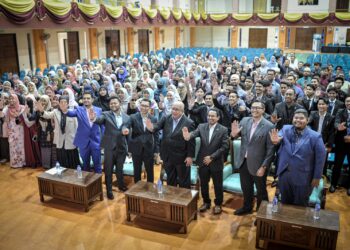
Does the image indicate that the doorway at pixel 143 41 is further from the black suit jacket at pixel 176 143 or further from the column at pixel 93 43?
the black suit jacket at pixel 176 143

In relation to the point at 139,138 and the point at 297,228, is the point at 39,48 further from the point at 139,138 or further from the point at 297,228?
the point at 297,228

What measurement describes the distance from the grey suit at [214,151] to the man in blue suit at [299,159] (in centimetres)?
69

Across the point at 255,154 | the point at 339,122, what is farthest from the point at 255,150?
the point at 339,122

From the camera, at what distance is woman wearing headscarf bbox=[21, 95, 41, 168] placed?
262 inches

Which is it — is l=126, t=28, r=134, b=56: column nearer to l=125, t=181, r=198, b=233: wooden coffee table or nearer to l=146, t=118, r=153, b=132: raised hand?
l=146, t=118, r=153, b=132: raised hand

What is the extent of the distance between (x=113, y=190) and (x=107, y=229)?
118 cm

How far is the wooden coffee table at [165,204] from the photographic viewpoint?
4475mm

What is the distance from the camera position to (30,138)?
6801mm

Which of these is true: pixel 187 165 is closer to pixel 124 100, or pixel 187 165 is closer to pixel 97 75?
pixel 124 100

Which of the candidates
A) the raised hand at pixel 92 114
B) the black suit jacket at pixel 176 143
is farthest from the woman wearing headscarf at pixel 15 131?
the black suit jacket at pixel 176 143

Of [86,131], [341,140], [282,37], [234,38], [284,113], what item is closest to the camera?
[341,140]

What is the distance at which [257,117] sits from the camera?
15.0 feet

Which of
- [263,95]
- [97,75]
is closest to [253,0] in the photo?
[97,75]

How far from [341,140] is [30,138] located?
548cm
